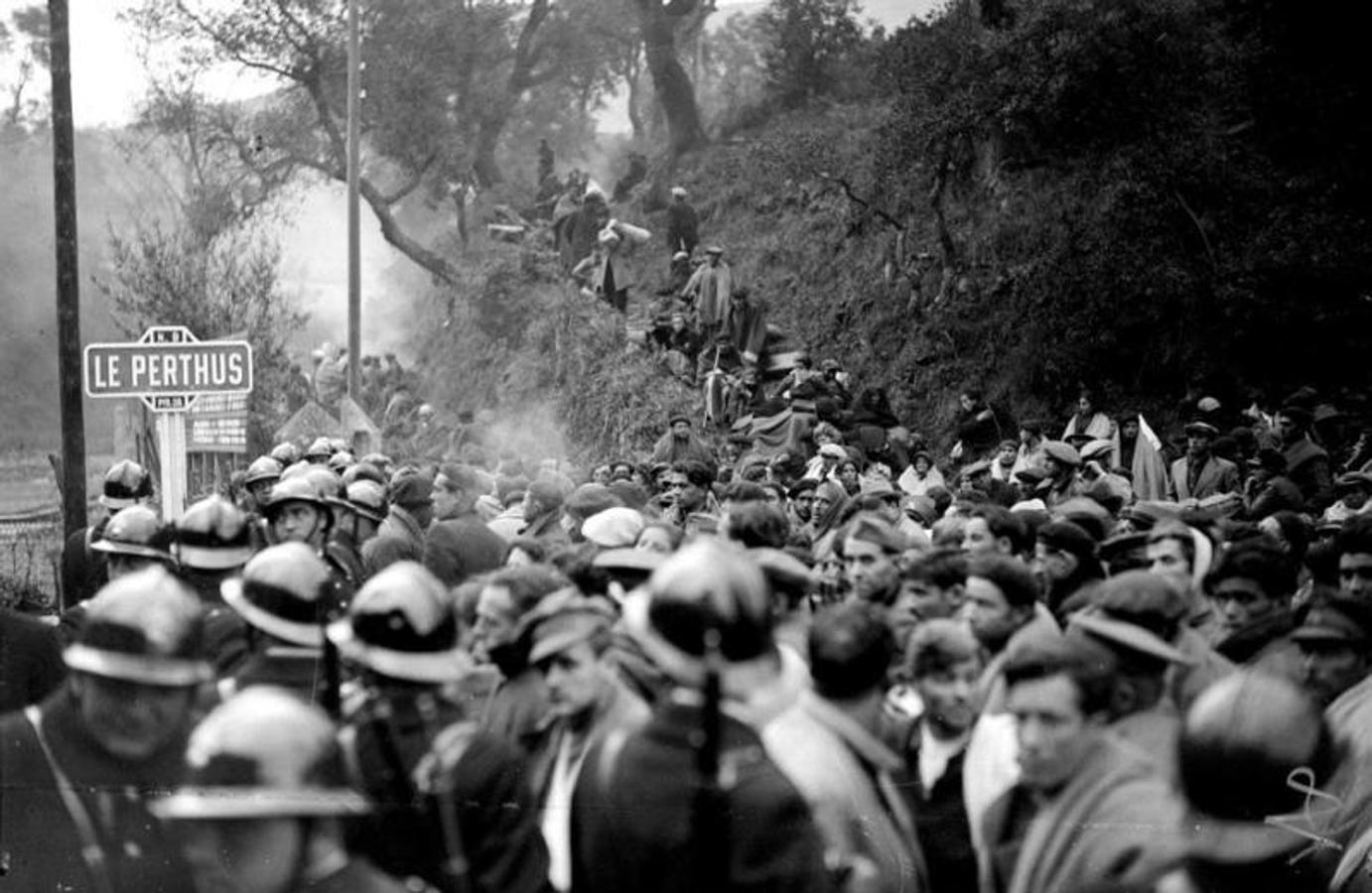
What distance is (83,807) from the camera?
5098 millimetres

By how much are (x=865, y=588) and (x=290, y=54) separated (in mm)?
24323

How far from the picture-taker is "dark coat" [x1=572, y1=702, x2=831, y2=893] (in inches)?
168

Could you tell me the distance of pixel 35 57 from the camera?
87.9 feet

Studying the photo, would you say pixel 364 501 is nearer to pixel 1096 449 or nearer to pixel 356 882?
pixel 356 882

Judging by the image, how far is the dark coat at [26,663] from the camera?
17.1 ft

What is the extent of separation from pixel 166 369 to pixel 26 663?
4.70m

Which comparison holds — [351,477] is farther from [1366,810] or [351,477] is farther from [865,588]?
[1366,810]

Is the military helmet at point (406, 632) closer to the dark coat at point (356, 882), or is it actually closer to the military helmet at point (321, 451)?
the dark coat at point (356, 882)

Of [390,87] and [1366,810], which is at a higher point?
[390,87]

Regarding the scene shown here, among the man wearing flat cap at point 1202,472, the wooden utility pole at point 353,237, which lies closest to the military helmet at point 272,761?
the man wearing flat cap at point 1202,472

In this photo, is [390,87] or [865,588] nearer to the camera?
[865,588]

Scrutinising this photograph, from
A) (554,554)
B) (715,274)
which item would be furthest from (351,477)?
(715,274)

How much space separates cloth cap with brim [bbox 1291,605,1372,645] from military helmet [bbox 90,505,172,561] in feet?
12.0

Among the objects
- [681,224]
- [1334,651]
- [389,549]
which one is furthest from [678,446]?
[1334,651]
